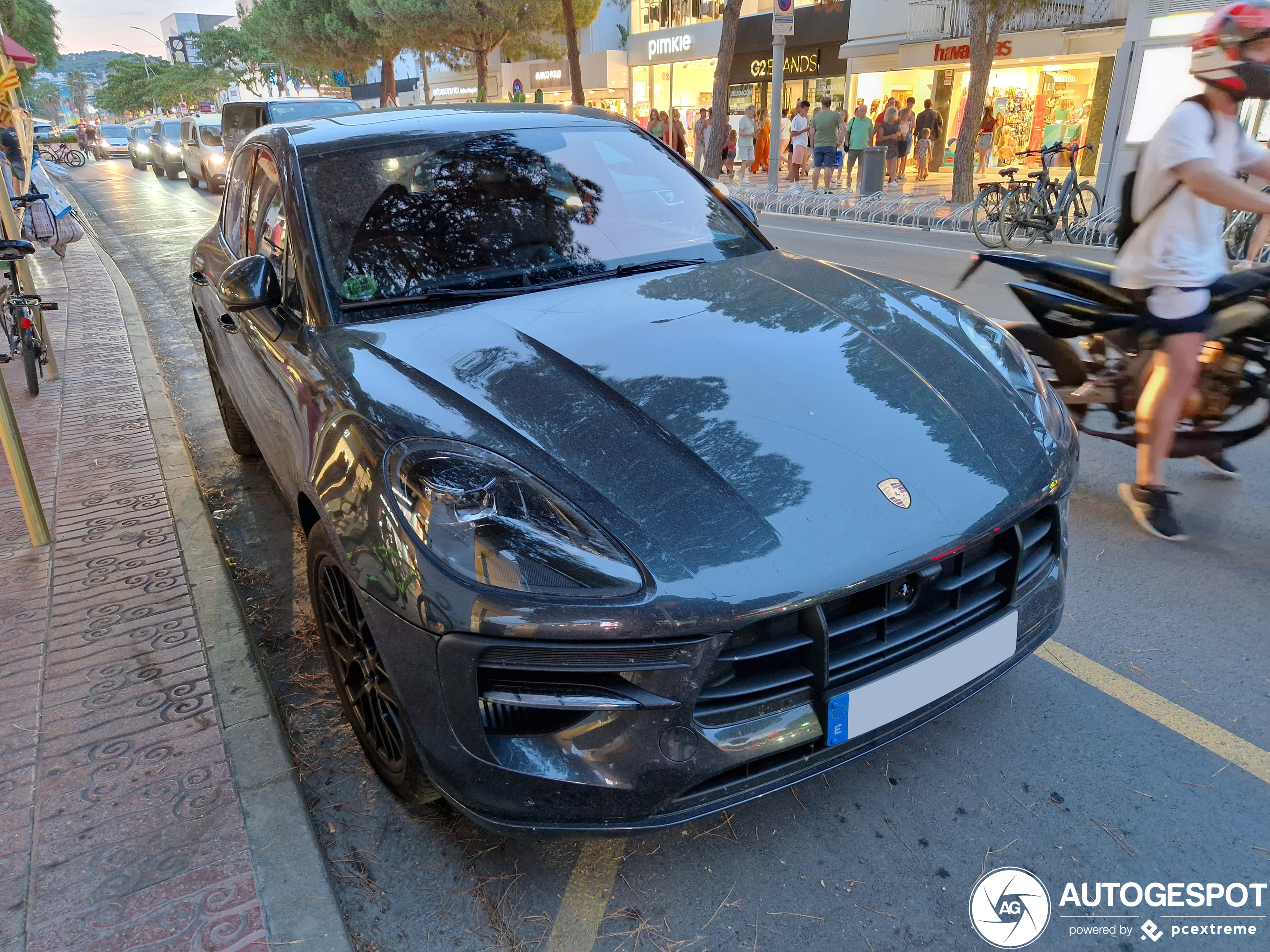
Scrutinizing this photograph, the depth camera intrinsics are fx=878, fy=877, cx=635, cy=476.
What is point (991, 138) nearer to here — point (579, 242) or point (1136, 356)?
point (1136, 356)

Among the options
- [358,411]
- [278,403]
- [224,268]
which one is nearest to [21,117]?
[224,268]

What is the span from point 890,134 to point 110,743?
1938cm

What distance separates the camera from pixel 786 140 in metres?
25.0

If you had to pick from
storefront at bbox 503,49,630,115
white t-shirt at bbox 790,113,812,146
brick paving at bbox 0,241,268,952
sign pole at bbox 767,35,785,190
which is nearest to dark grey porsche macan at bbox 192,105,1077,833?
brick paving at bbox 0,241,268,952

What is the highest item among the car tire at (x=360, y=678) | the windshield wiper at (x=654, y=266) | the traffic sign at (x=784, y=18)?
the traffic sign at (x=784, y=18)

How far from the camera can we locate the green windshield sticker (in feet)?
8.72

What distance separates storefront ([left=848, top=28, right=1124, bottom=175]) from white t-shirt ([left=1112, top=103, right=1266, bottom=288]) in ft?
58.6

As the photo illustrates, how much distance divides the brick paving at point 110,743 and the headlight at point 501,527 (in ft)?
3.22

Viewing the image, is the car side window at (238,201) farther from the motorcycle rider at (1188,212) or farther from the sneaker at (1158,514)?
the sneaker at (1158,514)

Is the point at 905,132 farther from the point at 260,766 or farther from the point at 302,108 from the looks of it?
the point at 260,766

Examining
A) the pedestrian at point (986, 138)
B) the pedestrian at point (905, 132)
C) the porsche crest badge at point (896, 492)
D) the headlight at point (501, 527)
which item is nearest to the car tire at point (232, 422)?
the headlight at point (501, 527)

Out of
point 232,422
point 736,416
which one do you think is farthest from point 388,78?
point 736,416

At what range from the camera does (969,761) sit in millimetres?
2359

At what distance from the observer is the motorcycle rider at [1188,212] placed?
119 inches
